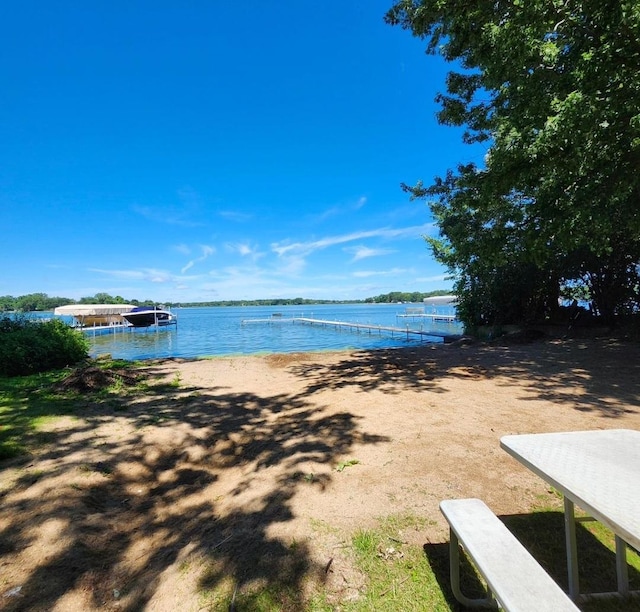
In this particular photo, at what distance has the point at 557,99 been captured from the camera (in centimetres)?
555

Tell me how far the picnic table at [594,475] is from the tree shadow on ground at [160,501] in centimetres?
131

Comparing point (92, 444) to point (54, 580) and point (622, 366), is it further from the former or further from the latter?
point (622, 366)

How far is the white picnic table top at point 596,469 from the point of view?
1235 mm

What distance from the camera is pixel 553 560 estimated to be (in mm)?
2004

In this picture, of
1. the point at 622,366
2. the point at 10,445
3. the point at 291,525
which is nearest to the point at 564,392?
the point at 622,366

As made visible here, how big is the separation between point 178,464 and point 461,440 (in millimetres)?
2893

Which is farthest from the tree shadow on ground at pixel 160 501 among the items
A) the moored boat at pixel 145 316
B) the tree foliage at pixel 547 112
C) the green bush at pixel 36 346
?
the moored boat at pixel 145 316

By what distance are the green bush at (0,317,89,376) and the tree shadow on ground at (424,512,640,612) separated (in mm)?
9804

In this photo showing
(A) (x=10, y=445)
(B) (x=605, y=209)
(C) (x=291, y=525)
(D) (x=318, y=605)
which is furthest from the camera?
(B) (x=605, y=209)

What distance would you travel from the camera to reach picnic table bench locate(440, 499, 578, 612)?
48.0 inches

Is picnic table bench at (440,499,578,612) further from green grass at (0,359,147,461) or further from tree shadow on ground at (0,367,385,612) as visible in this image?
green grass at (0,359,147,461)

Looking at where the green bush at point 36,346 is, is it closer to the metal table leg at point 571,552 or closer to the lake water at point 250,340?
the lake water at point 250,340

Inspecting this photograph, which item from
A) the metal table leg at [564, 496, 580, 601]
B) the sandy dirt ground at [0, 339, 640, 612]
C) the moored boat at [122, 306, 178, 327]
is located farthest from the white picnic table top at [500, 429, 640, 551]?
the moored boat at [122, 306, 178, 327]

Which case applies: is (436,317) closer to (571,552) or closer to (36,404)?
(36,404)
